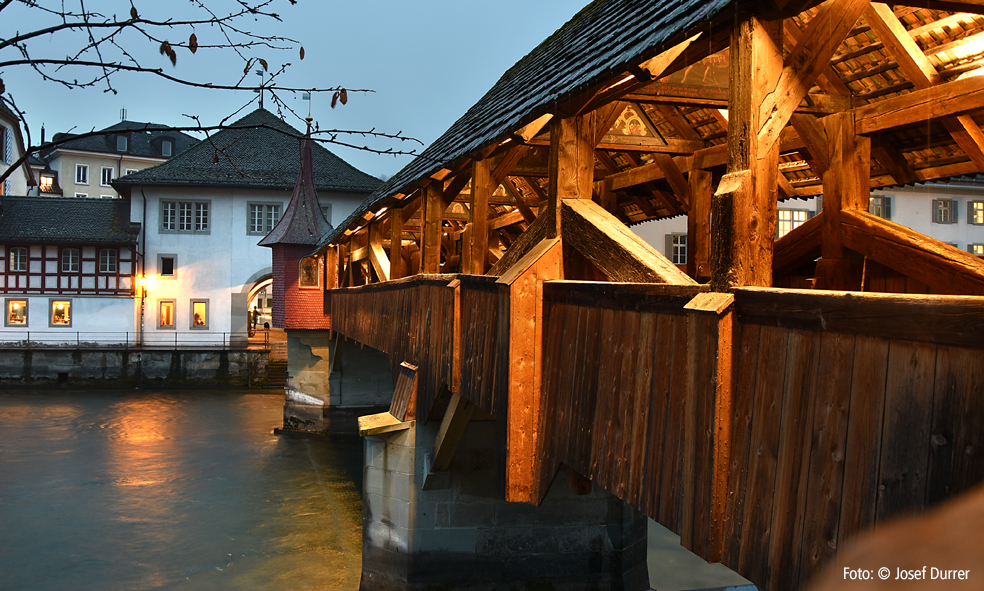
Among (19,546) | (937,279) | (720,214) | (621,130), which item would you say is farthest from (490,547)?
(19,546)

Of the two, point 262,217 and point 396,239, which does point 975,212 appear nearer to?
point 396,239

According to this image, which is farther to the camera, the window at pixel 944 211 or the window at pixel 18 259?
the window at pixel 18 259

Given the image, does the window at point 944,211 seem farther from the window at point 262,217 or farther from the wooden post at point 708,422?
the wooden post at point 708,422

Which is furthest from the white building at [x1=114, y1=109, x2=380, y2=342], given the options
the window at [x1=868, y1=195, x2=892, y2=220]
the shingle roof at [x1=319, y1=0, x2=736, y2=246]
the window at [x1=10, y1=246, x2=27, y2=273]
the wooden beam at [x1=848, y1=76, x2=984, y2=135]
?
the wooden beam at [x1=848, y1=76, x2=984, y2=135]

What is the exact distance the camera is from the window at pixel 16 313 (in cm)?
3250

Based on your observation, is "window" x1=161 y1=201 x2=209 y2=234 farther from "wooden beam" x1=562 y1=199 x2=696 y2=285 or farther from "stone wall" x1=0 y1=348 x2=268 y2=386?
"wooden beam" x1=562 y1=199 x2=696 y2=285

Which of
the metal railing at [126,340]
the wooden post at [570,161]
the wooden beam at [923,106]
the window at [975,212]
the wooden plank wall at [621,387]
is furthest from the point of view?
the metal railing at [126,340]

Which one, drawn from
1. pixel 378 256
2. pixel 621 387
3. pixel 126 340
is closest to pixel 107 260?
pixel 126 340

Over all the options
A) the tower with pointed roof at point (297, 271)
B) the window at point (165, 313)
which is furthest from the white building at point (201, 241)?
the tower with pointed roof at point (297, 271)

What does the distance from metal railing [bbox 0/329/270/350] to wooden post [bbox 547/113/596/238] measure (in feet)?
95.5

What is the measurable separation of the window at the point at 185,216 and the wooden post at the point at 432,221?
2751cm

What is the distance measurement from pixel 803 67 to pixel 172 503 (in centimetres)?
1549

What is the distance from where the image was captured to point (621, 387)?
3.65 metres

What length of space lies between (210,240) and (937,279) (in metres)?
32.6
